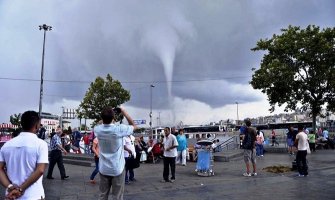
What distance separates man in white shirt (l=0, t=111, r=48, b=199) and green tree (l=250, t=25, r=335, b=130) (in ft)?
87.8

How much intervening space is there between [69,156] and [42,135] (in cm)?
299

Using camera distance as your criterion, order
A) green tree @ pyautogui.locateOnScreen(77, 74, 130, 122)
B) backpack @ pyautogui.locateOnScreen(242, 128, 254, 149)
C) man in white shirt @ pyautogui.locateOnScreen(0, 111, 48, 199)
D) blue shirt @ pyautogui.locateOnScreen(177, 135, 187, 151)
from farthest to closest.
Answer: green tree @ pyautogui.locateOnScreen(77, 74, 130, 122) < blue shirt @ pyautogui.locateOnScreen(177, 135, 187, 151) < backpack @ pyautogui.locateOnScreen(242, 128, 254, 149) < man in white shirt @ pyautogui.locateOnScreen(0, 111, 48, 199)

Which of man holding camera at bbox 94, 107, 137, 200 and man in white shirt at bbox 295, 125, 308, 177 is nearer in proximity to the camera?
man holding camera at bbox 94, 107, 137, 200

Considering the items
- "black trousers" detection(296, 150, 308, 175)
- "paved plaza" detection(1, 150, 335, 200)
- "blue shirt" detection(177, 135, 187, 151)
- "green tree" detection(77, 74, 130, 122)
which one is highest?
"green tree" detection(77, 74, 130, 122)

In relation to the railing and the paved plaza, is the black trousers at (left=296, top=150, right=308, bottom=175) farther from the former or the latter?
the railing

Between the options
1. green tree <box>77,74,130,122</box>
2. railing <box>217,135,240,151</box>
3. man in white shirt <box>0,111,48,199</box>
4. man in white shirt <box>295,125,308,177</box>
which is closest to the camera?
man in white shirt <box>0,111,48,199</box>

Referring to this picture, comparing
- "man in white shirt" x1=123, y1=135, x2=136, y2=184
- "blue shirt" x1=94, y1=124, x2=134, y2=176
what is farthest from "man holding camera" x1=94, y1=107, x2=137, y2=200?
"man in white shirt" x1=123, y1=135, x2=136, y2=184

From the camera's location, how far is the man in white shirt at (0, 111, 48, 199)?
366 cm

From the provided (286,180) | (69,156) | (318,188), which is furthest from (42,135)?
(318,188)

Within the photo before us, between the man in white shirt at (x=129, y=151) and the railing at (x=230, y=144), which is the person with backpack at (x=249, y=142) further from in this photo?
the railing at (x=230, y=144)

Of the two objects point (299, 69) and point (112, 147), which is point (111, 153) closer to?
point (112, 147)

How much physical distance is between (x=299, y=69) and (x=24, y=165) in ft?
92.9

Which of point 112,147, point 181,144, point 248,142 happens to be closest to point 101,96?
point 181,144

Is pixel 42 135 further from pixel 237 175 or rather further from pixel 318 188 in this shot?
pixel 318 188
